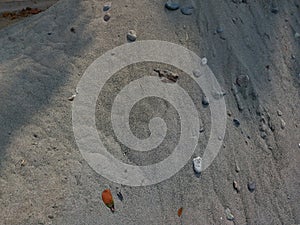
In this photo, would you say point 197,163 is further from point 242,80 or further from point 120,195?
point 242,80

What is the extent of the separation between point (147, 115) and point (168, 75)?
372mm

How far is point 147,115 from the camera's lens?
265cm

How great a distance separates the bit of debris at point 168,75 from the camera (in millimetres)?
2789

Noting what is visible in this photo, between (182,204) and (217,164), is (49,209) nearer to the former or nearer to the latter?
(182,204)

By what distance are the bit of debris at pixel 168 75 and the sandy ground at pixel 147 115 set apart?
0.15ft

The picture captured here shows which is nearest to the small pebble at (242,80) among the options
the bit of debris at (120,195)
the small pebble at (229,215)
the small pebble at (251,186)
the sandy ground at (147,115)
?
the sandy ground at (147,115)

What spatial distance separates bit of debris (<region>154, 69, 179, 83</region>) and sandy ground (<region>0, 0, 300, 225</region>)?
4cm

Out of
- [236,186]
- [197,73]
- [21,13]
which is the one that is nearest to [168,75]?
[197,73]

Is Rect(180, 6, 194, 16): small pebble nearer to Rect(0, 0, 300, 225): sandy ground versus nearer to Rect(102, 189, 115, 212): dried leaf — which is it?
Rect(0, 0, 300, 225): sandy ground

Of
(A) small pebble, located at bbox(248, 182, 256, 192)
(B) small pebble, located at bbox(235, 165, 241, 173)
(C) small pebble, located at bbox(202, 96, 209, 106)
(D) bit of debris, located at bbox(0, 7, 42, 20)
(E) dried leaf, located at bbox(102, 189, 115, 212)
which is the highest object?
(C) small pebble, located at bbox(202, 96, 209, 106)

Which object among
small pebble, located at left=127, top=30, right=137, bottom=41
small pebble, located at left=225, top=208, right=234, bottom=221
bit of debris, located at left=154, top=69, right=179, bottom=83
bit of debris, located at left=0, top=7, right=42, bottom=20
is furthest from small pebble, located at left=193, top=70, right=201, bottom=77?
bit of debris, located at left=0, top=7, right=42, bottom=20

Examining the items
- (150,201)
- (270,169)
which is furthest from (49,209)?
(270,169)

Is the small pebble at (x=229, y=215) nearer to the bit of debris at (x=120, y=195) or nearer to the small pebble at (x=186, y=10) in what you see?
the bit of debris at (x=120, y=195)

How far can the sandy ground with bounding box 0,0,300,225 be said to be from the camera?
230 centimetres
